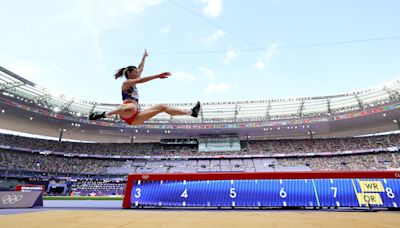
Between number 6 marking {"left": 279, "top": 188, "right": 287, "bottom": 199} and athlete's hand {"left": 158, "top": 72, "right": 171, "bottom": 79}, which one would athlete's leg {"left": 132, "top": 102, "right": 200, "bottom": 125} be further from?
number 6 marking {"left": 279, "top": 188, "right": 287, "bottom": 199}

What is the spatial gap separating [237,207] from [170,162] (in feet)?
117

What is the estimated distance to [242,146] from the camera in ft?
164

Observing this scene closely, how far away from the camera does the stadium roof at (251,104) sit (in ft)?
112

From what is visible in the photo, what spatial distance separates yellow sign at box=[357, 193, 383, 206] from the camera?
34.8ft

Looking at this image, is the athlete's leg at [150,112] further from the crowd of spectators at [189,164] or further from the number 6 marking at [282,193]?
the crowd of spectators at [189,164]

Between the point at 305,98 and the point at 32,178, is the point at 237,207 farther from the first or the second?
the point at 32,178

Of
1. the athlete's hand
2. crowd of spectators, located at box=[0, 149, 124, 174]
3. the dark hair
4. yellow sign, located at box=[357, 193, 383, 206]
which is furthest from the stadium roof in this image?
the athlete's hand

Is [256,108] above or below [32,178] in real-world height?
above

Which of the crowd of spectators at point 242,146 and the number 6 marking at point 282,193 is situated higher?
the crowd of spectators at point 242,146

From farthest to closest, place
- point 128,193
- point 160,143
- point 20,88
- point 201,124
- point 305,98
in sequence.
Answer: point 160,143
point 201,124
point 305,98
point 20,88
point 128,193

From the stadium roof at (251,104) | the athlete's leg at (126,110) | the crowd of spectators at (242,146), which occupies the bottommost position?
the athlete's leg at (126,110)

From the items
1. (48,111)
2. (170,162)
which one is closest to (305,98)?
(170,162)

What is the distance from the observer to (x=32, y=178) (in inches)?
1564

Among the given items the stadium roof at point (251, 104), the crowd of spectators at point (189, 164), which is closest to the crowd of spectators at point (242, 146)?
the crowd of spectators at point (189, 164)
